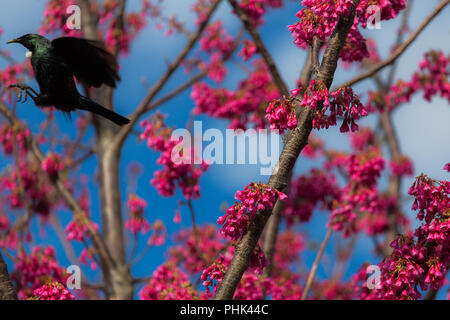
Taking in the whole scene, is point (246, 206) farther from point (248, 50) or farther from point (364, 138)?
point (364, 138)

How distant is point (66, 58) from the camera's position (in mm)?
5578

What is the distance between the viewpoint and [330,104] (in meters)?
3.87

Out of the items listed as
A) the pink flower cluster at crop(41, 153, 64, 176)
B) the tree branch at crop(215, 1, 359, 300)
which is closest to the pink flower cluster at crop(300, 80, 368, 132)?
the tree branch at crop(215, 1, 359, 300)

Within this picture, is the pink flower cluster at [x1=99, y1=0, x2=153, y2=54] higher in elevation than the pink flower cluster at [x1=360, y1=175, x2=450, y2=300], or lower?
higher

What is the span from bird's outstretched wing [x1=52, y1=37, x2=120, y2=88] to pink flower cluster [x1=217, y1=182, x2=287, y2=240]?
2.55 m

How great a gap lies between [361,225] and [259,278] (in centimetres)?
578

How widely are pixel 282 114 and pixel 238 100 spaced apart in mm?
4809

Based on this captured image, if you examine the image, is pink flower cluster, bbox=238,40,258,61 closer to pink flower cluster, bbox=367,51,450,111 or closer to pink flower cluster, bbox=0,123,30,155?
pink flower cluster, bbox=367,51,450,111

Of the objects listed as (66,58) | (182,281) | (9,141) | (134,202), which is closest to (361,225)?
(134,202)

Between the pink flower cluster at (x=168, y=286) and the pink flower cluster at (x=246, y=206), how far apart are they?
1.84 m

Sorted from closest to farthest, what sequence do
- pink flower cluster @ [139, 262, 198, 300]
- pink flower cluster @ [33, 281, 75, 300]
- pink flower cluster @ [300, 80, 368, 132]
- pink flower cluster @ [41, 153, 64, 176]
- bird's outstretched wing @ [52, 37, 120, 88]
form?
1. pink flower cluster @ [300, 80, 368, 132]
2. pink flower cluster @ [33, 281, 75, 300]
3. bird's outstretched wing @ [52, 37, 120, 88]
4. pink flower cluster @ [139, 262, 198, 300]
5. pink flower cluster @ [41, 153, 64, 176]

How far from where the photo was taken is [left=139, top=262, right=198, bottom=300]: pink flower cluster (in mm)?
5657

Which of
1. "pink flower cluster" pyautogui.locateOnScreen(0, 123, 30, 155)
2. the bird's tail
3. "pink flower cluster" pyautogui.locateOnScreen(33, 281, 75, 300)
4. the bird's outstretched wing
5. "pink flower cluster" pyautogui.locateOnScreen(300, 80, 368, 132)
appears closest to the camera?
"pink flower cluster" pyautogui.locateOnScreen(300, 80, 368, 132)

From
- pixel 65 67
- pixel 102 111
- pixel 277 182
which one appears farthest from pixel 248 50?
pixel 277 182
